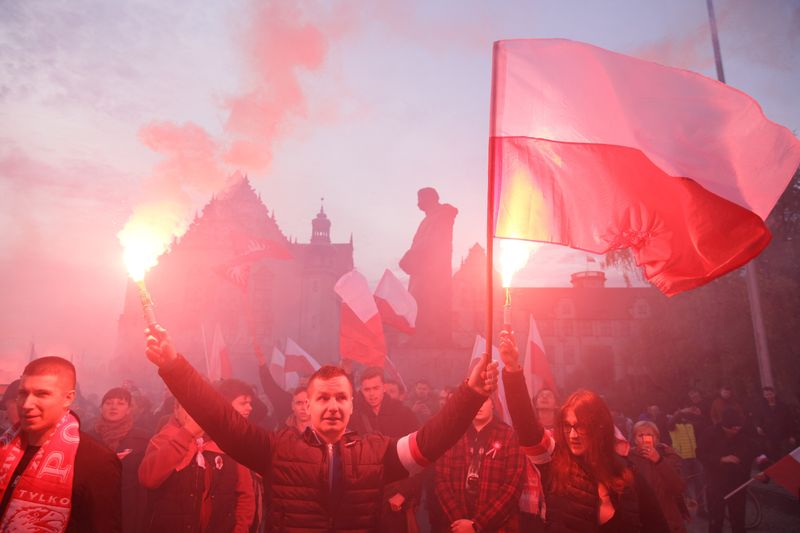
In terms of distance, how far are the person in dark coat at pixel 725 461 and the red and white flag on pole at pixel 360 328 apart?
6.17 m

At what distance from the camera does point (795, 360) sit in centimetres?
1917

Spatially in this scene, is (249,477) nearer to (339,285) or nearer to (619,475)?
(619,475)

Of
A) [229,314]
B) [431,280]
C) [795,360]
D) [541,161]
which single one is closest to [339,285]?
[541,161]

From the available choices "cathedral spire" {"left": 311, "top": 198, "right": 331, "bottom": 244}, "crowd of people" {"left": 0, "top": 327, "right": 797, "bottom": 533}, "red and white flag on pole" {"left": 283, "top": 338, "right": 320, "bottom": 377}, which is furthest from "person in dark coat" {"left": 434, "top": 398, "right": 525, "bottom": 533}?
"cathedral spire" {"left": 311, "top": 198, "right": 331, "bottom": 244}

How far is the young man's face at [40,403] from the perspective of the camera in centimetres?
302

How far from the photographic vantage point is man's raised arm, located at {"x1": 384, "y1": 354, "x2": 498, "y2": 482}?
2961 millimetres

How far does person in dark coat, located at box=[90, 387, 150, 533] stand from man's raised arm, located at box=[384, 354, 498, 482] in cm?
311

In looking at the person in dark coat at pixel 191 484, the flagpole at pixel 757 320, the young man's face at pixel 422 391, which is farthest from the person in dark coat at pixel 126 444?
the flagpole at pixel 757 320

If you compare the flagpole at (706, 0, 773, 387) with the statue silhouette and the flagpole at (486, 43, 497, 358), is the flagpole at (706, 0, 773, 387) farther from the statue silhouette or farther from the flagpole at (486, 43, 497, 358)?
the statue silhouette

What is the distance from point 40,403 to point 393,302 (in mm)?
10376

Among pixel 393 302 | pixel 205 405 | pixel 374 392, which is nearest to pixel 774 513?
pixel 374 392

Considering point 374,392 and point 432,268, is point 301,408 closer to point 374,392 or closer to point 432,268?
point 374,392

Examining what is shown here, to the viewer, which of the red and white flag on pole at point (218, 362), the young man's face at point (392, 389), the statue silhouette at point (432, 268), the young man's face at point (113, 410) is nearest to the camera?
the young man's face at point (113, 410)

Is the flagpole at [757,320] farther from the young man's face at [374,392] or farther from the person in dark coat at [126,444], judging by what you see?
the person in dark coat at [126,444]
